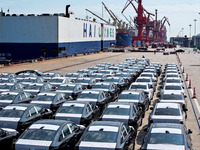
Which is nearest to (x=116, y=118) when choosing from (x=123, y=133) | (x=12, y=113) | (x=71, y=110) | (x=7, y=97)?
(x=71, y=110)

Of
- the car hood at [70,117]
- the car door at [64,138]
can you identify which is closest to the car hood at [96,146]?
the car door at [64,138]

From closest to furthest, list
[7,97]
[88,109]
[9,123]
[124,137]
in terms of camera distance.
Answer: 1. [124,137]
2. [9,123]
3. [88,109]
4. [7,97]

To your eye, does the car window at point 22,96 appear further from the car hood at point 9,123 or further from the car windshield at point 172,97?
the car windshield at point 172,97

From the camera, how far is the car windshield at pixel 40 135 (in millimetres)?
9781

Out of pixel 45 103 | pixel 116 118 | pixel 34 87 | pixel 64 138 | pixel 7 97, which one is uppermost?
pixel 34 87

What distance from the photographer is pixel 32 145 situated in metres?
9.41

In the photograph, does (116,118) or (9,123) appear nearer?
(9,123)

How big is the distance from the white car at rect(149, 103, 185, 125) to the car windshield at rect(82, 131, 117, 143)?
11.7ft

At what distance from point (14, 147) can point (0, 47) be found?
64703 millimetres

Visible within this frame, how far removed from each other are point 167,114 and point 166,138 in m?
3.77

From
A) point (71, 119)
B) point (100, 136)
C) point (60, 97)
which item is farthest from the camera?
point (60, 97)

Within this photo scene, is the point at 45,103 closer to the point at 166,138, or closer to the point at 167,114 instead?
the point at 167,114

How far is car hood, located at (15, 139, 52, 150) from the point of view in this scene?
9.40 meters

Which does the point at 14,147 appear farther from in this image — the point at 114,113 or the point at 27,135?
the point at 114,113
